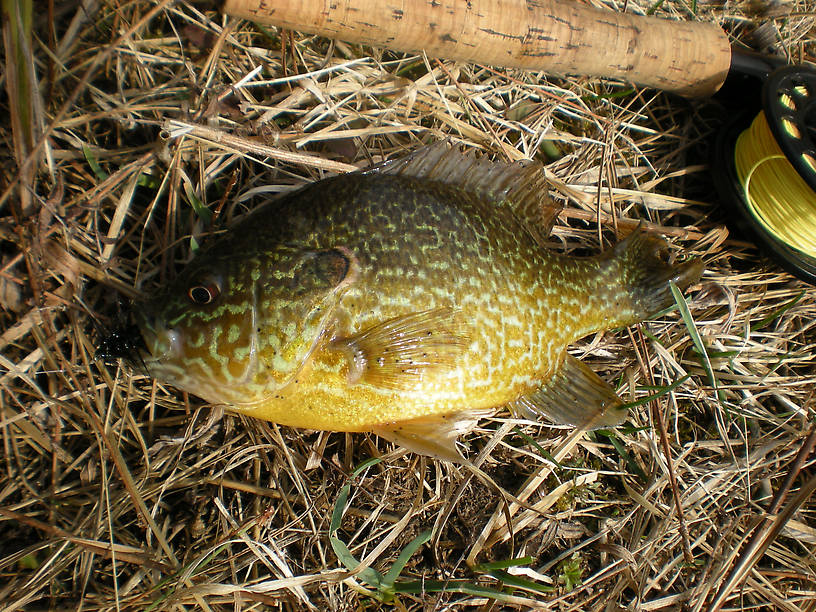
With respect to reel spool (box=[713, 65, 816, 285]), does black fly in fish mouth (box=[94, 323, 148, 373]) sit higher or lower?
lower

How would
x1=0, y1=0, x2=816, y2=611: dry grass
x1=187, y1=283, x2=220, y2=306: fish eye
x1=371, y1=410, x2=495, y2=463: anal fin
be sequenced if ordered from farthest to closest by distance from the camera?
x1=0, y1=0, x2=816, y2=611: dry grass < x1=371, y1=410, x2=495, y2=463: anal fin < x1=187, y1=283, x2=220, y2=306: fish eye

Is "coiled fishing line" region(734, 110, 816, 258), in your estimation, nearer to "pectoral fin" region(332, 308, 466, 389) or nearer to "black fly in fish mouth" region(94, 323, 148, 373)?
"pectoral fin" region(332, 308, 466, 389)

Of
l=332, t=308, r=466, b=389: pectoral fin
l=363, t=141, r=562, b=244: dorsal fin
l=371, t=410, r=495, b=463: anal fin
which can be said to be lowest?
l=371, t=410, r=495, b=463: anal fin

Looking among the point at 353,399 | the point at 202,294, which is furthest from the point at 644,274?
the point at 202,294

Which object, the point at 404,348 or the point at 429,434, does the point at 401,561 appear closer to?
the point at 429,434

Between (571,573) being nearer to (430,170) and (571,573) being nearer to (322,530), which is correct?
(322,530)

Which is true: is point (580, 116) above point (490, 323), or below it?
above

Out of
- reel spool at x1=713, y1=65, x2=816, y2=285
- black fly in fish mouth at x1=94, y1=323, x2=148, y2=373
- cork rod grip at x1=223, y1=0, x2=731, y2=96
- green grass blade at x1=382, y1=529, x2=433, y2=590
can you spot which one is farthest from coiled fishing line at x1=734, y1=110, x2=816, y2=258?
black fly in fish mouth at x1=94, y1=323, x2=148, y2=373

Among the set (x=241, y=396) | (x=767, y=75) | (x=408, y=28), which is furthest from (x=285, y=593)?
(x=767, y=75)
